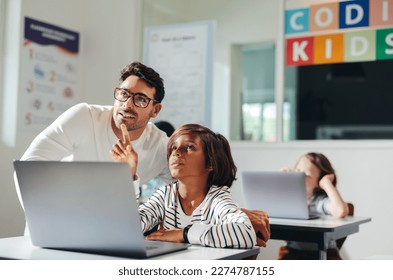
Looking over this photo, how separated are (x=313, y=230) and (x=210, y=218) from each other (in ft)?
2.44

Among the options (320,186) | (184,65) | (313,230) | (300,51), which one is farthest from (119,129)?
(184,65)

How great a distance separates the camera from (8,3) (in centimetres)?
420

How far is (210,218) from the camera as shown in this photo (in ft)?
5.33

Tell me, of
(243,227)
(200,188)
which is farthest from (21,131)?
(243,227)

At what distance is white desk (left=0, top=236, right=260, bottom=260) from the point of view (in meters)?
1.29

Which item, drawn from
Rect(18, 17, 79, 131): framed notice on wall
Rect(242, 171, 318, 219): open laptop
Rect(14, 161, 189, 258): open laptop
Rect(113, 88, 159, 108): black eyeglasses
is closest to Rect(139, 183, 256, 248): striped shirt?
Rect(14, 161, 189, 258): open laptop

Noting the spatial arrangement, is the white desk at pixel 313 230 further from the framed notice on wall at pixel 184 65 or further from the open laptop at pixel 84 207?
the framed notice on wall at pixel 184 65

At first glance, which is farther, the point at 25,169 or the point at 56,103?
the point at 56,103

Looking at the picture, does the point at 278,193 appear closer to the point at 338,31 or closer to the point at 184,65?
the point at 338,31

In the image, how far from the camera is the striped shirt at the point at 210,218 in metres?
1.42

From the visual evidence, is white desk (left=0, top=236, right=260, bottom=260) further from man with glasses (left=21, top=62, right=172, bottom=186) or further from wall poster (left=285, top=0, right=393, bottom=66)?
wall poster (left=285, top=0, right=393, bottom=66)

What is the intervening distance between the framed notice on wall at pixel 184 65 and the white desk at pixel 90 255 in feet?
9.65
